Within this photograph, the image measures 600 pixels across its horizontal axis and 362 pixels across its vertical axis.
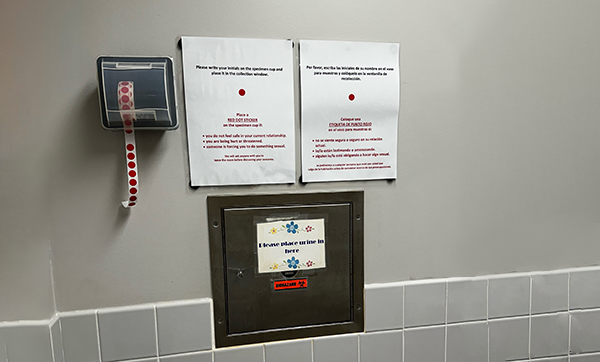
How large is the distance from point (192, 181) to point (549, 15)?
1.12m

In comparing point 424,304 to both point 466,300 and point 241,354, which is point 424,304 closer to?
point 466,300

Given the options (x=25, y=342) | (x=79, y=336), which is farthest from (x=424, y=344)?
(x=25, y=342)

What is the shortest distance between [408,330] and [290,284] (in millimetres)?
387

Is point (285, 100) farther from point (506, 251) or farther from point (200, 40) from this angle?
point (506, 251)

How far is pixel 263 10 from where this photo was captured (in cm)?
96

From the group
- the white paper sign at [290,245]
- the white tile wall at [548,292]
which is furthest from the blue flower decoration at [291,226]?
the white tile wall at [548,292]

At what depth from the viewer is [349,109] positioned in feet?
3.34

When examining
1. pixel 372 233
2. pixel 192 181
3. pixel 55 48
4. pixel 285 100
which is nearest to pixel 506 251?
pixel 372 233

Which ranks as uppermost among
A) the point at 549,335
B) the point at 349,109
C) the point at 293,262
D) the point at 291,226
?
the point at 349,109

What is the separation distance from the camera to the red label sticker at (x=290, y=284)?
104 centimetres

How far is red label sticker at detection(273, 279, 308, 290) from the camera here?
41.0 inches

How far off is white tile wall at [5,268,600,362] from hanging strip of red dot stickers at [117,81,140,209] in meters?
0.31

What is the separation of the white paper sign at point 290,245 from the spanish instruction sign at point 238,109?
0.45 ft

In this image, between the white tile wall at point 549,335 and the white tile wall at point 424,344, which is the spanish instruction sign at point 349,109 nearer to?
the white tile wall at point 424,344
